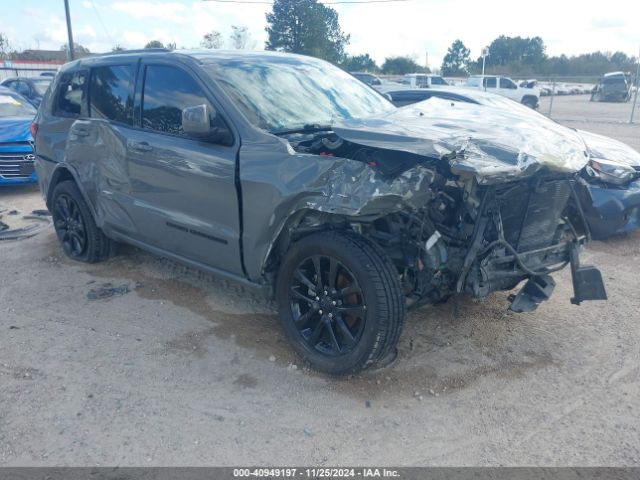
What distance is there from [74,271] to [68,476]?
10.4ft

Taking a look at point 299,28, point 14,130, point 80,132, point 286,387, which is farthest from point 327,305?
point 299,28

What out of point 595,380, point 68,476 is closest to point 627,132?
point 595,380

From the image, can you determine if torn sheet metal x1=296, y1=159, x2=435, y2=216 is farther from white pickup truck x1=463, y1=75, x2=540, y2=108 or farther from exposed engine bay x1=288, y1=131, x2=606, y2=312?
white pickup truck x1=463, y1=75, x2=540, y2=108

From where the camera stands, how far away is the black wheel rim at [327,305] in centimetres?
345

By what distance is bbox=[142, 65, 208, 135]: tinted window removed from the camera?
13.6ft

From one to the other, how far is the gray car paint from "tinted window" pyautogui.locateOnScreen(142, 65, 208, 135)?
87 millimetres

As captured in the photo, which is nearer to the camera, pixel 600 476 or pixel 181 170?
pixel 600 476

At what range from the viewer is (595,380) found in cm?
352

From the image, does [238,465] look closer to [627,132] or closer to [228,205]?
[228,205]

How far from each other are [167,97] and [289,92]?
96cm

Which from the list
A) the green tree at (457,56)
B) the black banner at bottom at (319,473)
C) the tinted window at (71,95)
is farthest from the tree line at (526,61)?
the black banner at bottom at (319,473)

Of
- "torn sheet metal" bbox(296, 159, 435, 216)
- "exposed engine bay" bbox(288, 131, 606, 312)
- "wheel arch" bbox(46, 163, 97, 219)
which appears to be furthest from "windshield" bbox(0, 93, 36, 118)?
"torn sheet metal" bbox(296, 159, 435, 216)

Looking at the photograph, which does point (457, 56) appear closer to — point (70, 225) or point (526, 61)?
point (526, 61)

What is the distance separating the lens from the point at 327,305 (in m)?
3.56
